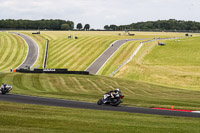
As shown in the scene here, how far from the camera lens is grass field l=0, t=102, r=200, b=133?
17109 millimetres

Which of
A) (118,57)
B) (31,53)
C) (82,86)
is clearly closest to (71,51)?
(31,53)

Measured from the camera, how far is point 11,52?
331ft

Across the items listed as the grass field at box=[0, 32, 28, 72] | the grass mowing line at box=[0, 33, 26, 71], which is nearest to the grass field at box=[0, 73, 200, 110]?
the grass field at box=[0, 32, 28, 72]

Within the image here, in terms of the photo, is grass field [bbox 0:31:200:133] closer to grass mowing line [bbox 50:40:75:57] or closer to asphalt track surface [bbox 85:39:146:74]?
grass mowing line [bbox 50:40:75:57]

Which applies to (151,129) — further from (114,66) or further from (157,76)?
(114,66)

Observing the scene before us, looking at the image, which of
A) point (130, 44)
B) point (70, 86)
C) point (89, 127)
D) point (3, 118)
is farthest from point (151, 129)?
point (130, 44)

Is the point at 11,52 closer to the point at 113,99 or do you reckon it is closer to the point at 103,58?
the point at 103,58

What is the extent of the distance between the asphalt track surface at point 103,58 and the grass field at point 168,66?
25.8ft

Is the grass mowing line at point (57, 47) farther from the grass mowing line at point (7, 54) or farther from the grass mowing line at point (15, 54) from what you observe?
the grass mowing line at point (7, 54)

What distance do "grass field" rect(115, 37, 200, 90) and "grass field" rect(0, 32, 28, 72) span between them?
33.4m

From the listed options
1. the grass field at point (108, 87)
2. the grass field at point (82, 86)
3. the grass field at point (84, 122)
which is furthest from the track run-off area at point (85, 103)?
the grass field at point (82, 86)

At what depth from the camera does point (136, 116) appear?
22.5 m

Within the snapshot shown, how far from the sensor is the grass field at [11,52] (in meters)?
88.4

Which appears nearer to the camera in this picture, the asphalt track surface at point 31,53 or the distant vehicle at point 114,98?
the distant vehicle at point 114,98
